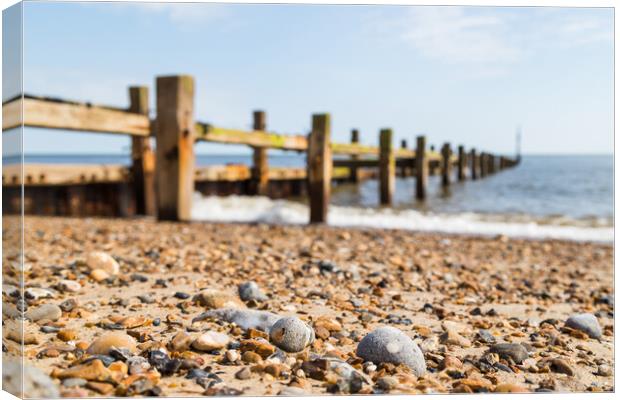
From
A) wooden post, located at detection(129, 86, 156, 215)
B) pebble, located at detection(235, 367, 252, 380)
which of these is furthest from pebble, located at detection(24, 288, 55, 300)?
wooden post, located at detection(129, 86, 156, 215)

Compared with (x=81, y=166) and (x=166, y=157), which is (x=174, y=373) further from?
(x=81, y=166)

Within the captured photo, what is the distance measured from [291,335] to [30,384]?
3.40 ft

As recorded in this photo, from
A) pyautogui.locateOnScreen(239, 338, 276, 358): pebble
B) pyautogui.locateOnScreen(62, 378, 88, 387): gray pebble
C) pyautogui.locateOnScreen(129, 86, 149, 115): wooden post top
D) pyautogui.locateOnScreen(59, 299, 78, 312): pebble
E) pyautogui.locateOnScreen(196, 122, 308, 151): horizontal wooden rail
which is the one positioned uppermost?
pyautogui.locateOnScreen(129, 86, 149, 115): wooden post top

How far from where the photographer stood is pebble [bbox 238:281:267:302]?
331 cm

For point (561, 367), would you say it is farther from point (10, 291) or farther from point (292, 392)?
point (10, 291)

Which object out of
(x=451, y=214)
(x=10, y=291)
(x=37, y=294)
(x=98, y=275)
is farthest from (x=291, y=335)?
(x=451, y=214)

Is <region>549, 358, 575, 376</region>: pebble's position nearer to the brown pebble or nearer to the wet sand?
the wet sand

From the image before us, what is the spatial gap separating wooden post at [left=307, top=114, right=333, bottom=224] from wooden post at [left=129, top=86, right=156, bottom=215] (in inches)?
107

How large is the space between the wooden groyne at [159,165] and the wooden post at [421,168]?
3.10 metres

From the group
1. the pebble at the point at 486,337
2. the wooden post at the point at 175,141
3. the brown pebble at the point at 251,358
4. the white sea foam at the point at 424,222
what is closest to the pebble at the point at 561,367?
the pebble at the point at 486,337

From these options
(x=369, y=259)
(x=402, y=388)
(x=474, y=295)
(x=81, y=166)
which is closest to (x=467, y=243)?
(x=369, y=259)

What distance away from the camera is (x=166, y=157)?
270 inches

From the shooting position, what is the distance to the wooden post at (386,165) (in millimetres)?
13070

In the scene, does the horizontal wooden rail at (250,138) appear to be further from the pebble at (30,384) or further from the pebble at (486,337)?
the pebble at (30,384)
